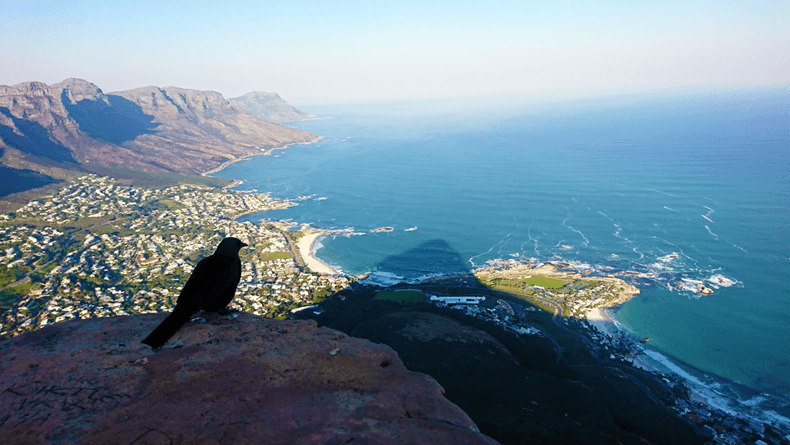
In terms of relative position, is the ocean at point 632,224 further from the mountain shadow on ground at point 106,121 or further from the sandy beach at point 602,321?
the mountain shadow on ground at point 106,121

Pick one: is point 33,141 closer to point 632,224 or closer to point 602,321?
point 602,321

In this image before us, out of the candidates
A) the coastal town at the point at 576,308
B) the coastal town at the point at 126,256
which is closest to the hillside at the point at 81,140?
the coastal town at the point at 126,256

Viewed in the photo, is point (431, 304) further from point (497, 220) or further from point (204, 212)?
point (204, 212)

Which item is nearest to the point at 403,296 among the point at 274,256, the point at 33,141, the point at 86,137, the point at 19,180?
the point at 274,256

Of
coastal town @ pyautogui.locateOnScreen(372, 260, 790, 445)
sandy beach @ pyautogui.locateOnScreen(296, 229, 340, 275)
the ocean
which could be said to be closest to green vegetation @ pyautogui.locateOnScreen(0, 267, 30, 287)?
sandy beach @ pyautogui.locateOnScreen(296, 229, 340, 275)

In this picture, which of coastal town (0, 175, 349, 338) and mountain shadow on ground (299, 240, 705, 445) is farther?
coastal town (0, 175, 349, 338)

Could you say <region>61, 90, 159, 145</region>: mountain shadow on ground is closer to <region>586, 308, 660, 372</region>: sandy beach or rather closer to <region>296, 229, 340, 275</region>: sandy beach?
<region>296, 229, 340, 275</region>: sandy beach
